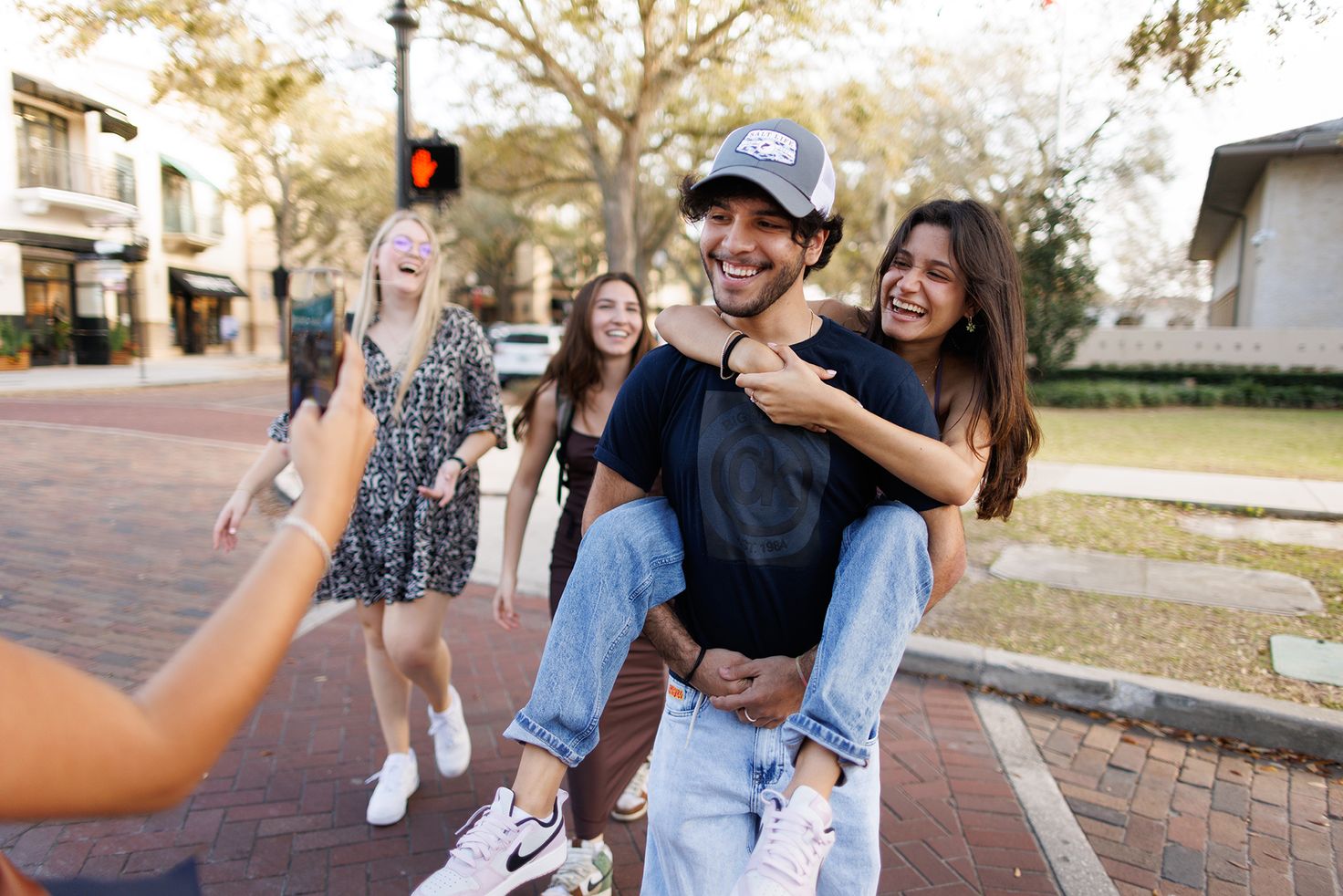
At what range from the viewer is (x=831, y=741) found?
1696 millimetres

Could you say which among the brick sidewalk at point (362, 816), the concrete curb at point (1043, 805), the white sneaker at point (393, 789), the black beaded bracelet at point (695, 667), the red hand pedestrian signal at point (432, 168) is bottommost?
the brick sidewalk at point (362, 816)

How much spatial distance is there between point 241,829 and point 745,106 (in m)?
15.3

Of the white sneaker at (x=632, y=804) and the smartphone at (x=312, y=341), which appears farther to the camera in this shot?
the white sneaker at (x=632, y=804)

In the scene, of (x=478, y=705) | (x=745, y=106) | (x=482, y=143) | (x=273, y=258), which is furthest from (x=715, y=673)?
(x=273, y=258)

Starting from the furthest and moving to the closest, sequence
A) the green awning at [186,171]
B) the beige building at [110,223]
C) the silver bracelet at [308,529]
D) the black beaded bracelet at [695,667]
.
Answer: the green awning at [186,171]
the beige building at [110,223]
the black beaded bracelet at [695,667]
the silver bracelet at [308,529]

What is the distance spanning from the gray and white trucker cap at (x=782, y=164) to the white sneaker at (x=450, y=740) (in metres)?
2.59

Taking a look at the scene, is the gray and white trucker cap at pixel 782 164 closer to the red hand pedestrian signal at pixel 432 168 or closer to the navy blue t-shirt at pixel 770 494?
the navy blue t-shirt at pixel 770 494

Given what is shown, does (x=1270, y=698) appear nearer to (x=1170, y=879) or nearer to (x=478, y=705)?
(x=1170, y=879)

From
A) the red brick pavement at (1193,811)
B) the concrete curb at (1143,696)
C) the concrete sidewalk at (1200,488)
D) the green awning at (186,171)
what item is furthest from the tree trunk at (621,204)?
the red brick pavement at (1193,811)

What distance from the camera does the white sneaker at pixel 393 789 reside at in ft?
10.6

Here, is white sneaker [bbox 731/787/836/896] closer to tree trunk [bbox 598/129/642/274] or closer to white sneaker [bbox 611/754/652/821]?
white sneaker [bbox 611/754/652/821]

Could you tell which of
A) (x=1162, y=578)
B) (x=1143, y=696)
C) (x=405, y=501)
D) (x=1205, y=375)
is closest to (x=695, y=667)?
(x=405, y=501)

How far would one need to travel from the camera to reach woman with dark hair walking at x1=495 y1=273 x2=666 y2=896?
2.96 meters

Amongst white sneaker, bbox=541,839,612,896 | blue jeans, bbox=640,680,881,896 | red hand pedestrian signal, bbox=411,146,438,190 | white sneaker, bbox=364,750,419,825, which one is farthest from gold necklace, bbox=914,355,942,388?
red hand pedestrian signal, bbox=411,146,438,190
